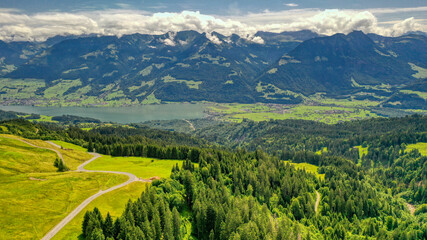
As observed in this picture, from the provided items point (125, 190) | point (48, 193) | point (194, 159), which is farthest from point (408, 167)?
point (48, 193)

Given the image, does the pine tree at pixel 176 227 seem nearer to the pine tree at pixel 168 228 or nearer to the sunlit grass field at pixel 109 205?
the pine tree at pixel 168 228

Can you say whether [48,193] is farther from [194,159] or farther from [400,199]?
[400,199]

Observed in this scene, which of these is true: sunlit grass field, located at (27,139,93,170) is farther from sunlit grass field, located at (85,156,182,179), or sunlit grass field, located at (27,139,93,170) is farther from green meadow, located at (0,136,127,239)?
green meadow, located at (0,136,127,239)

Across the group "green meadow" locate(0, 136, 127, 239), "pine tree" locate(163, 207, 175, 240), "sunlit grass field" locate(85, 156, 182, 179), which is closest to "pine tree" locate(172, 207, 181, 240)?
"pine tree" locate(163, 207, 175, 240)

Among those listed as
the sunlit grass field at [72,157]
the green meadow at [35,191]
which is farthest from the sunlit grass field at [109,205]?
the sunlit grass field at [72,157]

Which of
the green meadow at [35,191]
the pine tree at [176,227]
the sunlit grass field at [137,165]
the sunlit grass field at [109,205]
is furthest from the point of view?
the sunlit grass field at [137,165]

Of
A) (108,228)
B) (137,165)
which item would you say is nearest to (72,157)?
(137,165)

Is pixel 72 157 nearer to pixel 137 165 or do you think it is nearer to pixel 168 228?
pixel 137 165
